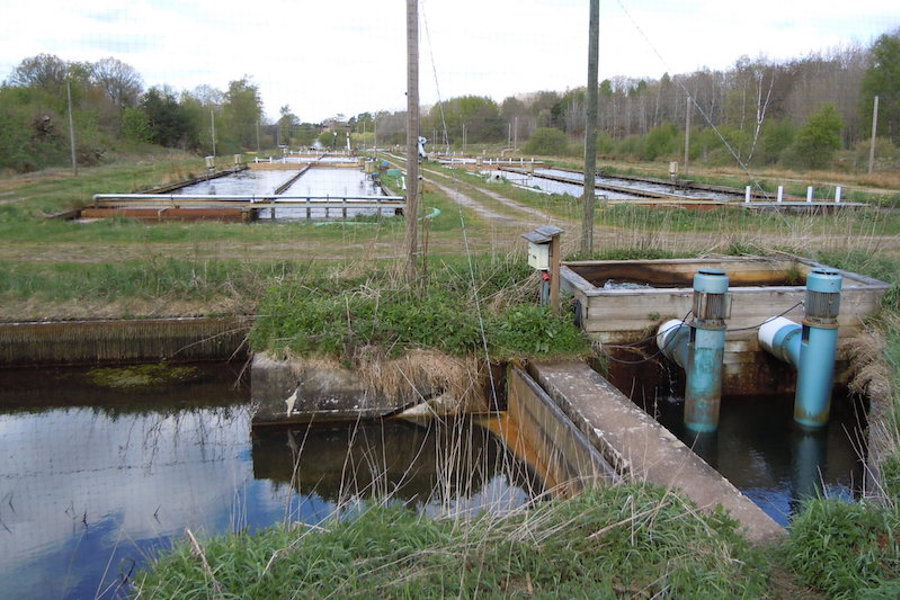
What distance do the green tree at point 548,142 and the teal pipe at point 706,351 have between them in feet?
192

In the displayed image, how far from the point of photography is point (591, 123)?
10695 mm

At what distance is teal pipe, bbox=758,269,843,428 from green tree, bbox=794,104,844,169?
111 ft

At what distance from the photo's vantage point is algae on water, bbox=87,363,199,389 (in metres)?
9.09

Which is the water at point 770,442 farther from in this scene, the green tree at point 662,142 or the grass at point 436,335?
the green tree at point 662,142

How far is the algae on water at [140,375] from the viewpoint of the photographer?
29.8 ft

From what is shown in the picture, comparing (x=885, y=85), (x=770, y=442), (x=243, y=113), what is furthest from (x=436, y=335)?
(x=243, y=113)

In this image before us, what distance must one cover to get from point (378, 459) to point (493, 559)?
141 inches

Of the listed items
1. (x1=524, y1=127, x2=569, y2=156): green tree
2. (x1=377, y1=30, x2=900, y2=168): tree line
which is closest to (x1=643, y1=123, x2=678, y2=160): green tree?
(x1=377, y1=30, x2=900, y2=168): tree line

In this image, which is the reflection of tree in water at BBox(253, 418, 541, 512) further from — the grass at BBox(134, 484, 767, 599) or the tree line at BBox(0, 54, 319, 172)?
the tree line at BBox(0, 54, 319, 172)

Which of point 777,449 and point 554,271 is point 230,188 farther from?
point 777,449

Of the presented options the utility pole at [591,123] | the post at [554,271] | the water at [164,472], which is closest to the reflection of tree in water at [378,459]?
the water at [164,472]

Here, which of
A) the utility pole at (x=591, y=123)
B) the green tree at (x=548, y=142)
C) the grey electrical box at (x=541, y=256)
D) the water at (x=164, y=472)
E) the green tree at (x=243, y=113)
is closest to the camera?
the water at (x=164, y=472)

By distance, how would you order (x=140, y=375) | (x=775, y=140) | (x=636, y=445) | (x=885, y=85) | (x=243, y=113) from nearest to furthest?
(x=636, y=445) → (x=140, y=375) → (x=775, y=140) → (x=885, y=85) → (x=243, y=113)

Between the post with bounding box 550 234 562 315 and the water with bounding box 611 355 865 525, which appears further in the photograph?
the post with bounding box 550 234 562 315
